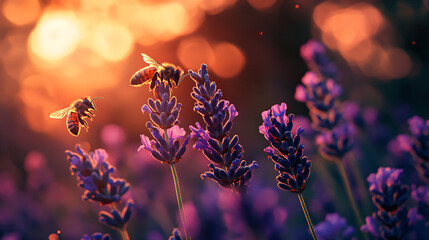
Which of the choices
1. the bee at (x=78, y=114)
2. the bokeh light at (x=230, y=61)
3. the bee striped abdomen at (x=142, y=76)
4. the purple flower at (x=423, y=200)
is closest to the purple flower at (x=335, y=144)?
the purple flower at (x=423, y=200)

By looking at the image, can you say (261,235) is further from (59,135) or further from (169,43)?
(169,43)

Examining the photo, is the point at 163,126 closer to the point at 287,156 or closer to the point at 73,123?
the point at 287,156

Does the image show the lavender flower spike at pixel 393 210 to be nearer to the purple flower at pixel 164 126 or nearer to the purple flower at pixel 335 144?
the purple flower at pixel 164 126

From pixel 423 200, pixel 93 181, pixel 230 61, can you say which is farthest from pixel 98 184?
pixel 230 61

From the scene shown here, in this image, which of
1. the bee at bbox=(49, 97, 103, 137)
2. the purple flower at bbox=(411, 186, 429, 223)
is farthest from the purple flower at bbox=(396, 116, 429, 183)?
the bee at bbox=(49, 97, 103, 137)

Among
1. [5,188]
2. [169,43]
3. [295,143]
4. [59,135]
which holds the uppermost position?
[169,43]

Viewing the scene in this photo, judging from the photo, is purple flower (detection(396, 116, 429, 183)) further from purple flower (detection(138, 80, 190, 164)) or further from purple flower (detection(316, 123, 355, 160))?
purple flower (detection(138, 80, 190, 164))

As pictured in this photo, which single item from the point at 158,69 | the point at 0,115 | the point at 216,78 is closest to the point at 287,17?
the point at 216,78
